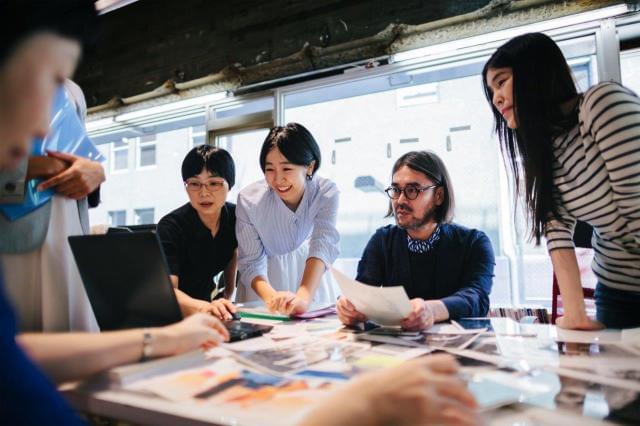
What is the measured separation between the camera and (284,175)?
1.84 metres

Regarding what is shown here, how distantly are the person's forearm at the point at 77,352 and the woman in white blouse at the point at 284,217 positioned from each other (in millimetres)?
872

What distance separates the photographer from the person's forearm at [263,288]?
1612mm

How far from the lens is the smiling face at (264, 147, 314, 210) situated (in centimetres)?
183

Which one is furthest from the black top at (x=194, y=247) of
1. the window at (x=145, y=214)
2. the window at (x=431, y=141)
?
the window at (x=145, y=214)

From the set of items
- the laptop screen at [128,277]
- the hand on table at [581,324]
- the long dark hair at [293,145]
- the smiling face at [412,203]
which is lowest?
the hand on table at [581,324]

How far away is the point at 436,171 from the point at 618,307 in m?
0.80

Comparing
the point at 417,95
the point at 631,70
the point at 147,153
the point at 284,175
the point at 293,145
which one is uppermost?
the point at 147,153

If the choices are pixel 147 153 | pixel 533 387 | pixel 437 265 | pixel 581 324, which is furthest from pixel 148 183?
pixel 533 387

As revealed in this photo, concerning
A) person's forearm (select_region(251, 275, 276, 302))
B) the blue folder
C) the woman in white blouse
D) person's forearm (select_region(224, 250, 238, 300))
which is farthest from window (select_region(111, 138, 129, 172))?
the blue folder

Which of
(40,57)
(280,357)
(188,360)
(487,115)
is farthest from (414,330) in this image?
(487,115)

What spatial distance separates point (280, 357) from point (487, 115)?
2973 mm

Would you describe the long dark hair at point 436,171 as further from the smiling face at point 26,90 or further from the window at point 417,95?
the window at point 417,95

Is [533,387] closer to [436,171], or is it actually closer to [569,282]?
[569,282]

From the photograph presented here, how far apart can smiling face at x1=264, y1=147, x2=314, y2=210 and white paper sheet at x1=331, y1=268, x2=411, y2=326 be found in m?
0.78
